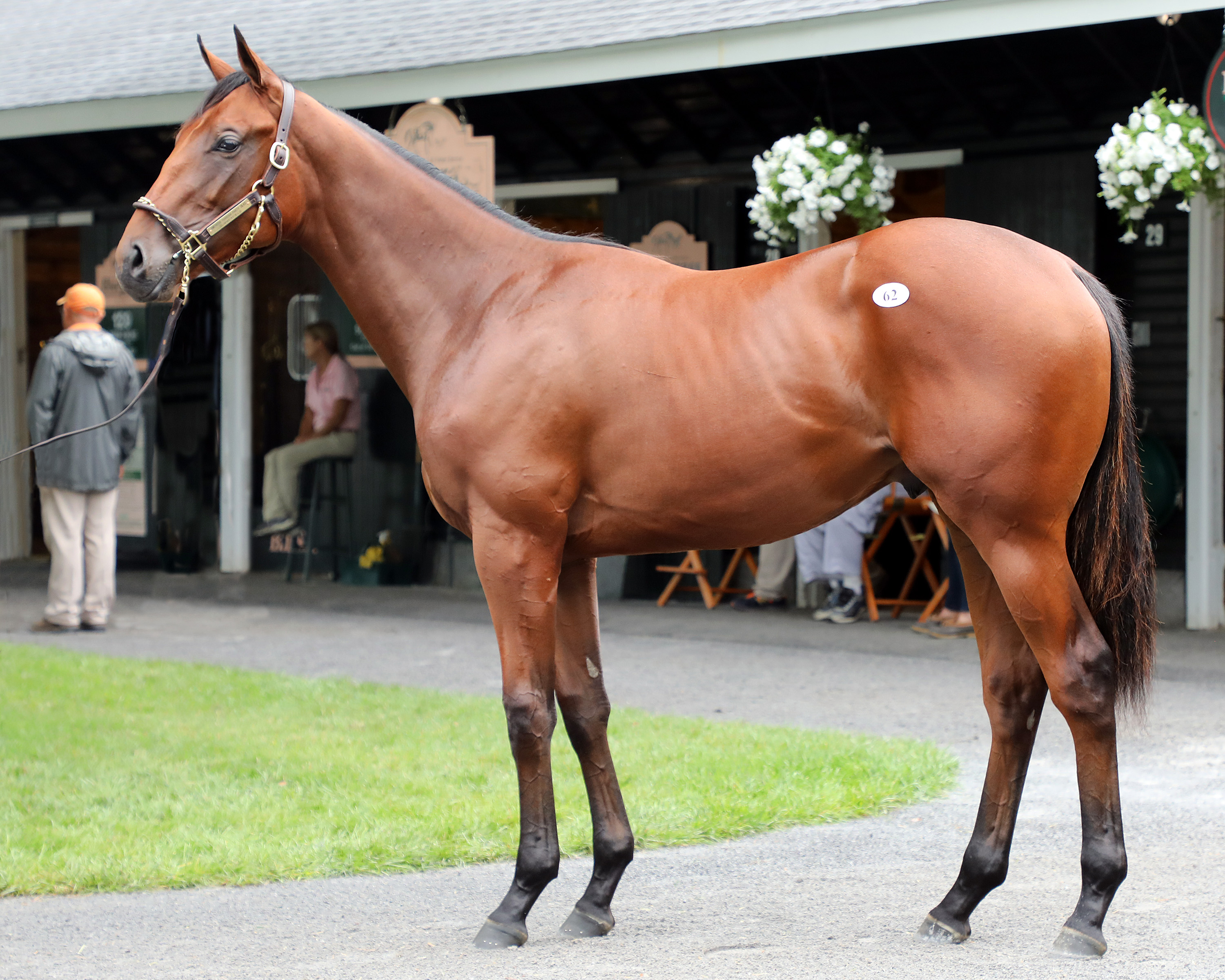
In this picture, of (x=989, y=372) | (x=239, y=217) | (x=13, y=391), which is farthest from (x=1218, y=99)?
(x=13, y=391)

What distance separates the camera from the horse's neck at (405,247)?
370cm

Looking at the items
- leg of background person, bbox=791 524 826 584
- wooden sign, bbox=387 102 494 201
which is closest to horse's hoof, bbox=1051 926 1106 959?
wooden sign, bbox=387 102 494 201

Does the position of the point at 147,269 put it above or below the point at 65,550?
above

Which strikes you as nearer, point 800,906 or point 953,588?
point 800,906

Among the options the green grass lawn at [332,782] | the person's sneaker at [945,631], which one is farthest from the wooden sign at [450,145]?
the person's sneaker at [945,631]

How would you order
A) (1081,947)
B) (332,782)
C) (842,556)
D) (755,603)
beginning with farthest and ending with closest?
(755,603), (842,556), (332,782), (1081,947)

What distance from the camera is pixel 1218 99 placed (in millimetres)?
5883

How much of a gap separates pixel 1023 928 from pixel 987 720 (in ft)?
10.0

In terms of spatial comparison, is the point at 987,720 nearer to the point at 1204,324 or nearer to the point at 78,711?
the point at 1204,324

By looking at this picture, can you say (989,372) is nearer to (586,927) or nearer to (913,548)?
Answer: (586,927)

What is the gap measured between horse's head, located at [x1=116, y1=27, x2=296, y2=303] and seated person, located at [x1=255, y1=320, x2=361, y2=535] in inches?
321

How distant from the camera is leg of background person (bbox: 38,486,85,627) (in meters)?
8.96

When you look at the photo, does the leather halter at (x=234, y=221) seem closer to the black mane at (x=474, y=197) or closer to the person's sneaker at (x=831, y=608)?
the black mane at (x=474, y=197)

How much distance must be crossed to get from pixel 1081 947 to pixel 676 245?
24.9ft
